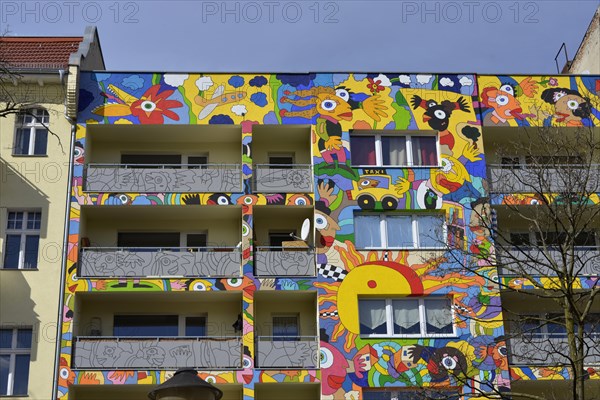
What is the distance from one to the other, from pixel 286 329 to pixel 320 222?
3.46m

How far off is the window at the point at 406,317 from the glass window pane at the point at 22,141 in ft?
37.7

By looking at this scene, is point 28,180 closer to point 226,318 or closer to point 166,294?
point 166,294

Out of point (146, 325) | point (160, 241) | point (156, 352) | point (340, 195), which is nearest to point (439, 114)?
point (340, 195)

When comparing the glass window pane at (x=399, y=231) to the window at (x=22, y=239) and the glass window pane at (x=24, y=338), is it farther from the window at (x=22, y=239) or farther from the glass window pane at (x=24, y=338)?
the glass window pane at (x=24, y=338)

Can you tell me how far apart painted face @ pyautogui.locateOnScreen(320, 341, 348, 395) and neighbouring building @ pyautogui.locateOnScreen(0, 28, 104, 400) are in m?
7.71

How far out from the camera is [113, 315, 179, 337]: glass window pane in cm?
3039

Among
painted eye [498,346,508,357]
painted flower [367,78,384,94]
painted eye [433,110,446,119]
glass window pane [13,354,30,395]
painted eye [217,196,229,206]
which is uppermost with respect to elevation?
painted flower [367,78,384,94]

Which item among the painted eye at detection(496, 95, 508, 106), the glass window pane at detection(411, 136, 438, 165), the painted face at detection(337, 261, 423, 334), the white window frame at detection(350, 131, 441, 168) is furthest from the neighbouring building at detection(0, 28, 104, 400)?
the painted eye at detection(496, 95, 508, 106)

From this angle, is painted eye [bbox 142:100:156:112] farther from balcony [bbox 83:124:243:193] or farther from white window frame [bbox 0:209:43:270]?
white window frame [bbox 0:209:43:270]

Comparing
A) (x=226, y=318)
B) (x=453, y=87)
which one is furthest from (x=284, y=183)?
(x=453, y=87)

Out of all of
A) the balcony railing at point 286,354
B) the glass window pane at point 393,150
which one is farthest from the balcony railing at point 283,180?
the balcony railing at point 286,354

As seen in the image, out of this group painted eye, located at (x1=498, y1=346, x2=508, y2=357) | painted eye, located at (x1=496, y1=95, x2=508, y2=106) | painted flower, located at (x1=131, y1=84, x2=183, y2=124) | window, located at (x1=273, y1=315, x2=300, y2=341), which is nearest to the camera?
painted eye, located at (x1=498, y1=346, x2=508, y2=357)

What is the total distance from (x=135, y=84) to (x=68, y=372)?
953 cm

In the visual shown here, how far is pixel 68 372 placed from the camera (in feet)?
92.5
